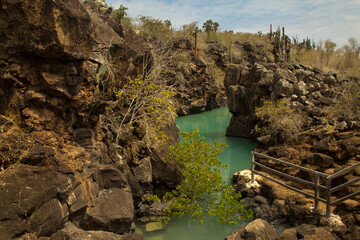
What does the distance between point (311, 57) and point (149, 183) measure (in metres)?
36.1

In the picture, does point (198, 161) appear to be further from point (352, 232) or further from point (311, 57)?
point (311, 57)

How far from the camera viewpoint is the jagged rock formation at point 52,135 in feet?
13.2

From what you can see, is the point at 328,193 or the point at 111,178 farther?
the point at 328,193

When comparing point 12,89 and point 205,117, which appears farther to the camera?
point 205,117

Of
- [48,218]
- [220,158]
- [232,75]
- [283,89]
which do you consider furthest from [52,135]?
[232,75]

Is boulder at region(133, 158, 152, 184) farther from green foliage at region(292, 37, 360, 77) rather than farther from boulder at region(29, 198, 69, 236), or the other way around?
green foliage at region(292, 37, 360, 77)

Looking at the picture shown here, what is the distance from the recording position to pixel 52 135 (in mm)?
5246

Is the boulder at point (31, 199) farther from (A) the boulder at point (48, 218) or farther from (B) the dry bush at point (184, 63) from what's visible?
(B) the dry bush at point (184, 63)

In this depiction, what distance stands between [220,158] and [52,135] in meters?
12.4

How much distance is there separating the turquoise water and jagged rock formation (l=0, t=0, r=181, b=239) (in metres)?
2.75

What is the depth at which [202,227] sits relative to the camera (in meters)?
8.65

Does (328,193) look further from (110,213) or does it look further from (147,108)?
(147,108)

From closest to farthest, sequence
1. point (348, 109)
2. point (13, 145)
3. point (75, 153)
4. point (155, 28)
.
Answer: point (13, 145) → point (75, 153) → point (348, 109) → point (155, 28)

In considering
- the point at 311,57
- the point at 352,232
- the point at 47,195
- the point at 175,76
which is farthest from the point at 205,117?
the point at 47,195
